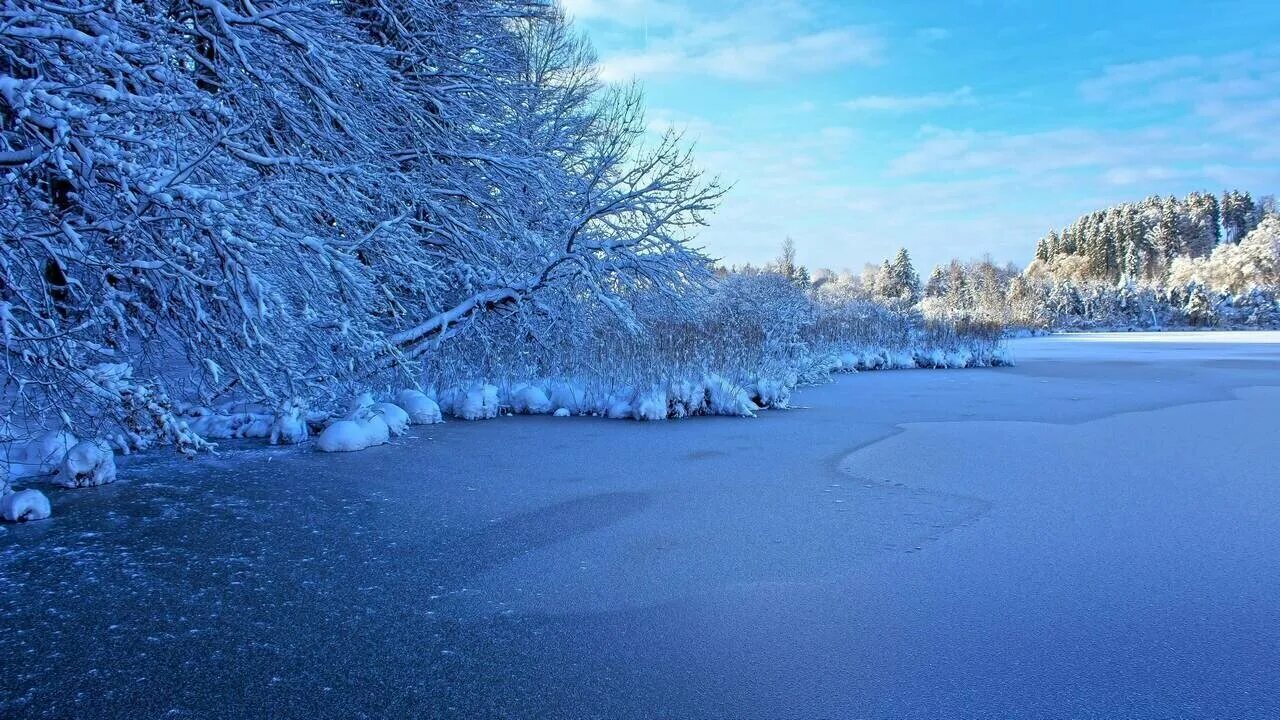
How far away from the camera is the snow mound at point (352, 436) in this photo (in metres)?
6.42

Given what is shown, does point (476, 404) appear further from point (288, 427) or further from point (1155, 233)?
point (1155, 233)

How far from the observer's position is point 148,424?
12.7 feet

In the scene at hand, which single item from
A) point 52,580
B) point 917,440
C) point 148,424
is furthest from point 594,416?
point 52,580

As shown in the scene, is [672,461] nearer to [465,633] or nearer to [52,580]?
[465,633]

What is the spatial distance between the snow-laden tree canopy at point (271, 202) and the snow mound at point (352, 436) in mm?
448

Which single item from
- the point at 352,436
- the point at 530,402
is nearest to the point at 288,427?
the point at 352,436

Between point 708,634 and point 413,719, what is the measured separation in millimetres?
1057

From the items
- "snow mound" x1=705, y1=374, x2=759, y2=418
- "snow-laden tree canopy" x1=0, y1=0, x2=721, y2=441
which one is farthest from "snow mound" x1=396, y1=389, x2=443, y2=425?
"snow mound" x1=705, y1=374, x2=759, y2=418

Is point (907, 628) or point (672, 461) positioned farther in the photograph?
point (672, 461)

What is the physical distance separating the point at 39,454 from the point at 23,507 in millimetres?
1407

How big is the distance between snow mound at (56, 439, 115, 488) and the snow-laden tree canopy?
1.55 ft

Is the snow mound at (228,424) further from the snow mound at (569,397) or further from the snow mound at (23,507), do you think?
the snow mound at (569,397)

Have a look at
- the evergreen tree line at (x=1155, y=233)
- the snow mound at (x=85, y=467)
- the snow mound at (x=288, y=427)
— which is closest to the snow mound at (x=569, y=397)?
the snow mound at (x=288, y=427)

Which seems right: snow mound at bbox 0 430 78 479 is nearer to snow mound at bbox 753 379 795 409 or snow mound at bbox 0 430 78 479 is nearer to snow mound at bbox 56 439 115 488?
snow mound at bbox 56 439 115 488
